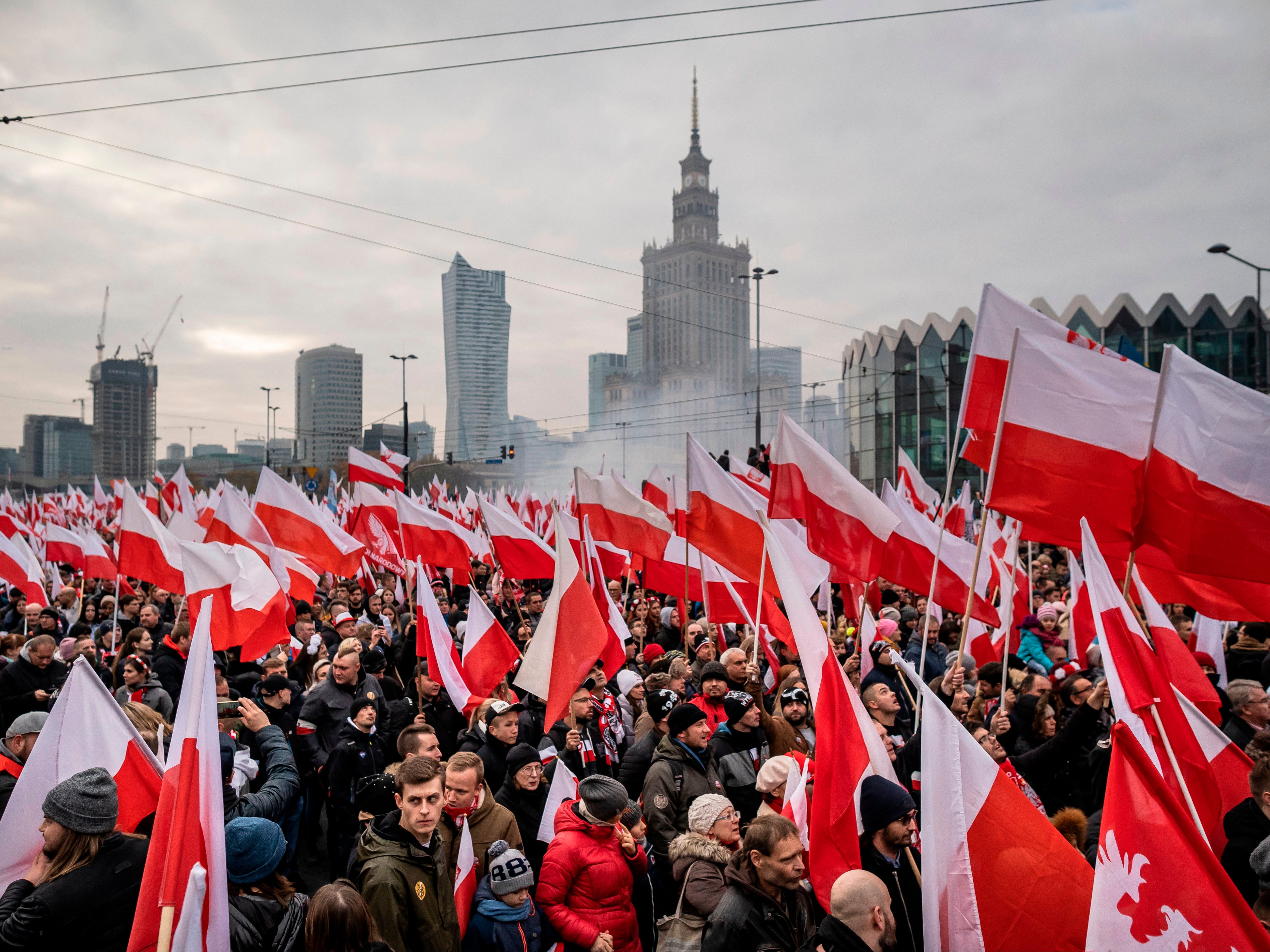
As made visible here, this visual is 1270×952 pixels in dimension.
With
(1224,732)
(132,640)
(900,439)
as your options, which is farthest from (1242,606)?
(900,439)

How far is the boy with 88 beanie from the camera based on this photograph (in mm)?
3824

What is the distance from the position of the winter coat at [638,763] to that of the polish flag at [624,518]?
6.10 m

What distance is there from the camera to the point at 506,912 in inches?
151

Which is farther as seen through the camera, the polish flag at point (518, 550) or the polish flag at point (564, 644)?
the polish flag at point (518, 550)

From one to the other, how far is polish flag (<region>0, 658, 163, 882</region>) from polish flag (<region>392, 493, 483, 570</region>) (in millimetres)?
7904

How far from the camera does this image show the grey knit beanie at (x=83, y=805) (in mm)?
3229

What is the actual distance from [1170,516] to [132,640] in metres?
8.58

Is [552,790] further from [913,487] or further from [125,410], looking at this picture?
[125,410]

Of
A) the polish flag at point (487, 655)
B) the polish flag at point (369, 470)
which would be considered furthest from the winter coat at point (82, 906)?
the polish flag at point (369, 470)

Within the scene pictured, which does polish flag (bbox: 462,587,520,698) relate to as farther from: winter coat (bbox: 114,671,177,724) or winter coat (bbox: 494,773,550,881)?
winter coat (bbox: 114,671,177,724)

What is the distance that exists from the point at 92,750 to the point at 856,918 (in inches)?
138

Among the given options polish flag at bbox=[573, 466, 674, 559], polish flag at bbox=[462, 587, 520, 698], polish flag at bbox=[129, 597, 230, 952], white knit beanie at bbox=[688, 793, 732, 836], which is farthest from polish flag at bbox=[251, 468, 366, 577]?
white knit beanie at bbox=[688, 793, 732, 836]

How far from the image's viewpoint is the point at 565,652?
650 centimetres

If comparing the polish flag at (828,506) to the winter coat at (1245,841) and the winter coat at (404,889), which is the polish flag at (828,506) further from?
the winter coat at (404,889)
